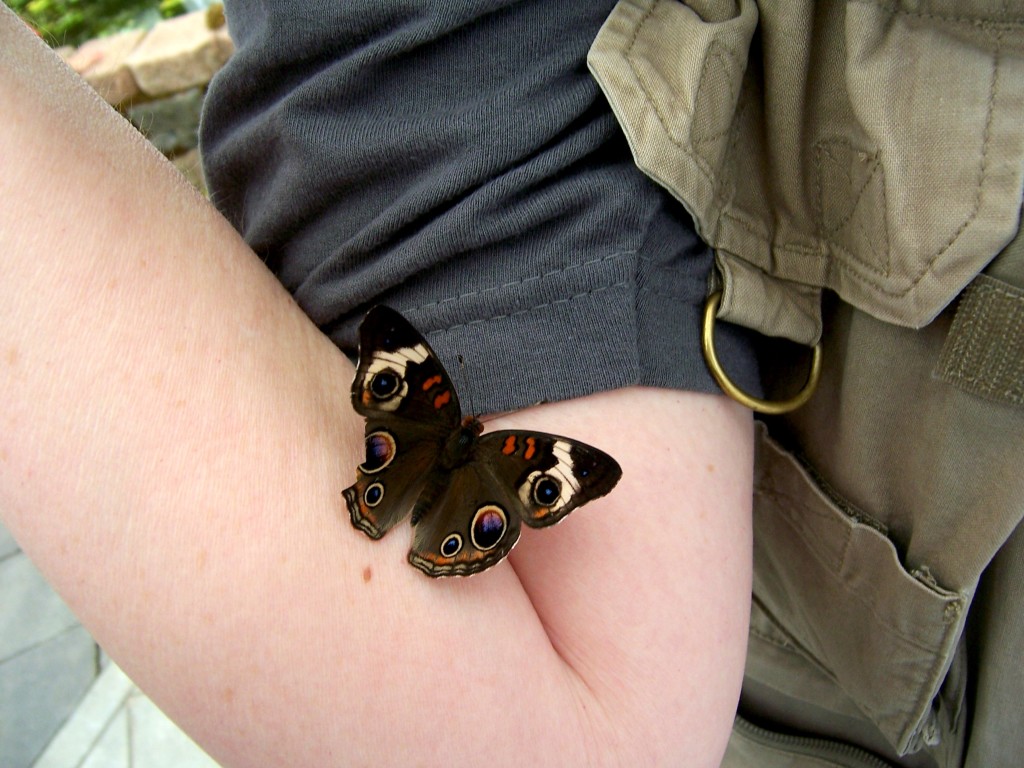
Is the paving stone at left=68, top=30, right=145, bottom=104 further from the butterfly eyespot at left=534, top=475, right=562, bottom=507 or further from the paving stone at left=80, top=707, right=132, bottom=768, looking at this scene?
the butterfly eyespot at left=534, top=475, right=562, bottom=507

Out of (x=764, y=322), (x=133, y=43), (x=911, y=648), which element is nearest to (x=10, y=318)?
(x=764, y=322)

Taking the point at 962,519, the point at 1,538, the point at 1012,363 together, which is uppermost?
the point at 1012,363

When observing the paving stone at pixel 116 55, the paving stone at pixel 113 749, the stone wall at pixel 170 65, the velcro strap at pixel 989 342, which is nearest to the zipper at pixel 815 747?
the velcro strap at pixel 989 342

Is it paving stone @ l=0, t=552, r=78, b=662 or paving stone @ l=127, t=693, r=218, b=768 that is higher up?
paving stone @ l=0, t=552, r=78, b=662

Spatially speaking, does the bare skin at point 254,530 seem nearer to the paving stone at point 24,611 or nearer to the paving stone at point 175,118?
the paving stone at point 24,611

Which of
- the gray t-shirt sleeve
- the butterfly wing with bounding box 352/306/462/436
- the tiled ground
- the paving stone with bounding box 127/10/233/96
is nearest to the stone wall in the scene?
the paving stone with bounding box 127/10/233/96

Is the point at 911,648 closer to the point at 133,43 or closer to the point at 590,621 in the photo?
the point at 590,621
